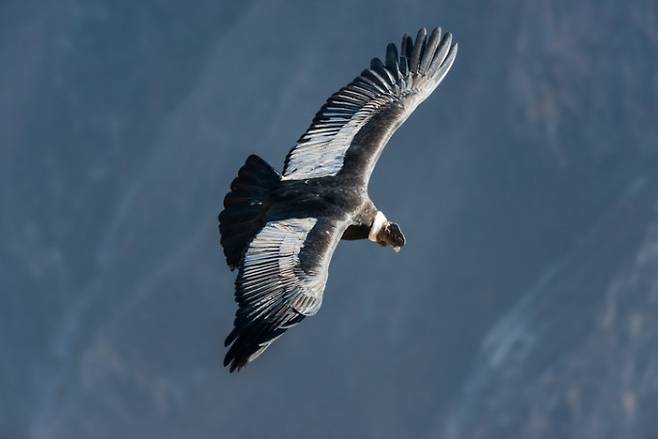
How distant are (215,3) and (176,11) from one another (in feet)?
4.01

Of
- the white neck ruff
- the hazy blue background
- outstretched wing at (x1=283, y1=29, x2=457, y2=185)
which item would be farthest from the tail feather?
the hazy blue background

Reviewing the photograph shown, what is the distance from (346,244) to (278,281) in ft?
101

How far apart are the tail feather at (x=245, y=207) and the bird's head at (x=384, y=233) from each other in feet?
5.16

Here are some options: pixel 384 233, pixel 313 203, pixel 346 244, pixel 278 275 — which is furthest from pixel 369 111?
pixel 346 244

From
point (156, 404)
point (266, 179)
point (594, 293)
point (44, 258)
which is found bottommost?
point (266, 179)

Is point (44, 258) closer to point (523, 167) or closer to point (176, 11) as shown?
point (176, 11)

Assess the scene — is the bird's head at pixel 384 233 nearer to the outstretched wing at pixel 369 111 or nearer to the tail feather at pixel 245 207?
the outstretched wing at pixel 369 111

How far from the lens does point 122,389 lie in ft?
196

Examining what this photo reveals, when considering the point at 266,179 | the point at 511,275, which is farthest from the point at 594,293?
the point at 266,179

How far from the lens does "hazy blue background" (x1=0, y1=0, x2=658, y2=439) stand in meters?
58.2

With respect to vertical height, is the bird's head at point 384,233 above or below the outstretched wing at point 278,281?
above

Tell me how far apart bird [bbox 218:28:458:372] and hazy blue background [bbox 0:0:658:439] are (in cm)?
2672

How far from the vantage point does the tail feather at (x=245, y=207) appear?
2789 cm

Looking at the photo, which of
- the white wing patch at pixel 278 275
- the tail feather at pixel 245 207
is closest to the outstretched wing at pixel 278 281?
the white wing patch at pixel 278 275
